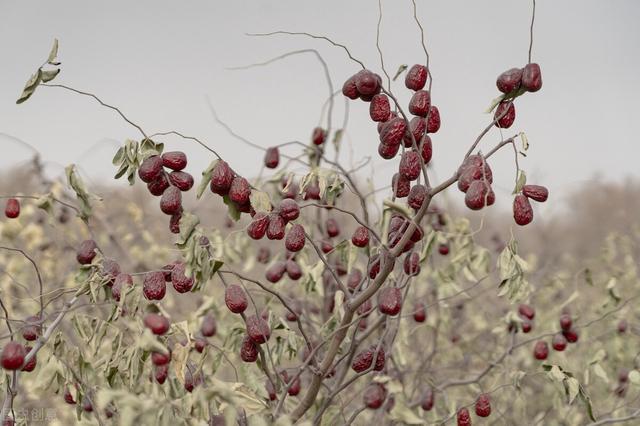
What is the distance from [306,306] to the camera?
2617mm

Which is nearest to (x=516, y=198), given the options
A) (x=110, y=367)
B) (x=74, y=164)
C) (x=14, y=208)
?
(x=110, y=367)

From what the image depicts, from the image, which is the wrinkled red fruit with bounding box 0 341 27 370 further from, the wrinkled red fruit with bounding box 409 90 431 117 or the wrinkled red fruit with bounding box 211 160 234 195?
the wrinkled red fruit with bounding box 409 90 431 117

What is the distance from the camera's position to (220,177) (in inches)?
56.7

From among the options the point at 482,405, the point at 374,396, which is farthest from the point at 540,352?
the point at 374,396

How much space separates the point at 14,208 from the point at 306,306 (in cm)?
111

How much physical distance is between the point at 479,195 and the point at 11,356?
0.97m

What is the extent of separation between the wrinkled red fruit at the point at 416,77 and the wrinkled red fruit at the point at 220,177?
18.4 inches

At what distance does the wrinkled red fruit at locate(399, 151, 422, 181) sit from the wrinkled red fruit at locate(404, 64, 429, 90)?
0.19m

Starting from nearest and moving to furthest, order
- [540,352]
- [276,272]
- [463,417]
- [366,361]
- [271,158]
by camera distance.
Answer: [366,361], [463,417], [276,272], [271,158], [540,352]

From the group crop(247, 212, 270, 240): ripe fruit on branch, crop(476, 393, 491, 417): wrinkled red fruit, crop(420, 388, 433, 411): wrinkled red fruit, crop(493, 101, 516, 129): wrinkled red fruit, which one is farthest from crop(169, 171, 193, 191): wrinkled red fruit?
crop(420, 388, 433, 411): wrinkled red fruit

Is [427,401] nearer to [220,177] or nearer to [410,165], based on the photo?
[410,165]

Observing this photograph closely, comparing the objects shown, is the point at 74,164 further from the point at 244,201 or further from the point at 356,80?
the point at 356,80

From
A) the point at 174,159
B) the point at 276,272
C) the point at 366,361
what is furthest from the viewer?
the point at 276,272

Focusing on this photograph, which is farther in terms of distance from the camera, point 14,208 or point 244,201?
point 14,208
